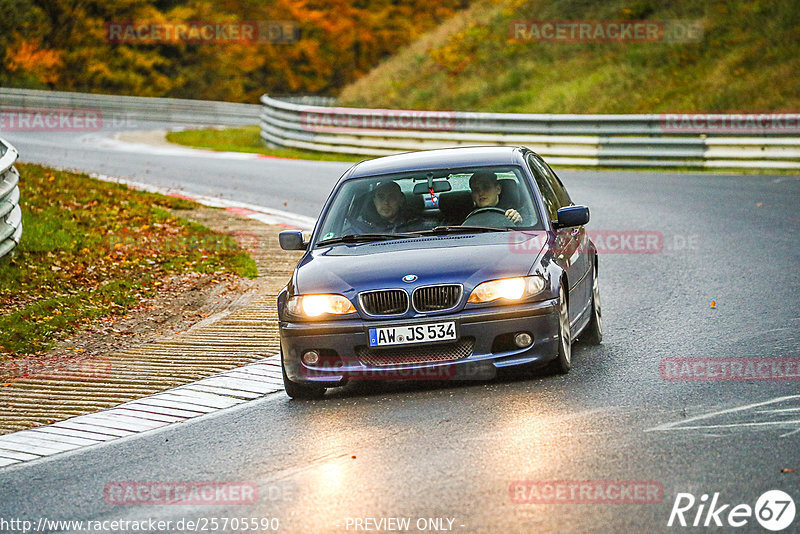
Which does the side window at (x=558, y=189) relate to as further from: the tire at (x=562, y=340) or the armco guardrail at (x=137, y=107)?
the armco guardrail at (x=137, y=107)

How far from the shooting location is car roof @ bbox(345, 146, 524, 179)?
9.52m

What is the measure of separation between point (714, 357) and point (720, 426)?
199 centimetres

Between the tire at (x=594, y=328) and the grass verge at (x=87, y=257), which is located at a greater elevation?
the tire at (x=594, y=328)

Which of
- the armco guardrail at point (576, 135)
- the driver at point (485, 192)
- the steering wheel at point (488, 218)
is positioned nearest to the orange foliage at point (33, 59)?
the armco guardrail at point (576, 135)

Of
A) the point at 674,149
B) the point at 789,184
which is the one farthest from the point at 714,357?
the point at 674,149

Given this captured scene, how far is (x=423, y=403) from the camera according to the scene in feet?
26.1

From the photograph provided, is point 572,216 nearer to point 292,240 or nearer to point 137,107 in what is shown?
point 292,240

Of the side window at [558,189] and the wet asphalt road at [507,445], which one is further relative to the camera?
the side window at [558,189]

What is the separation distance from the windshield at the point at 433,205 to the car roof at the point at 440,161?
0.26 ft

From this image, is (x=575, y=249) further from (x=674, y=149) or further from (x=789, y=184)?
(x=674, y=149)

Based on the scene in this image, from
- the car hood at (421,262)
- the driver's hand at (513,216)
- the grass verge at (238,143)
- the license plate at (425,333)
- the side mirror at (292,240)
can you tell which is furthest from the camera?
the grass verge at (238,143)

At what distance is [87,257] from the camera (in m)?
14.6

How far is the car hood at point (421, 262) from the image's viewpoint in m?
8.15

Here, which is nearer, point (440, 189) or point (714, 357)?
point (714, 357)
